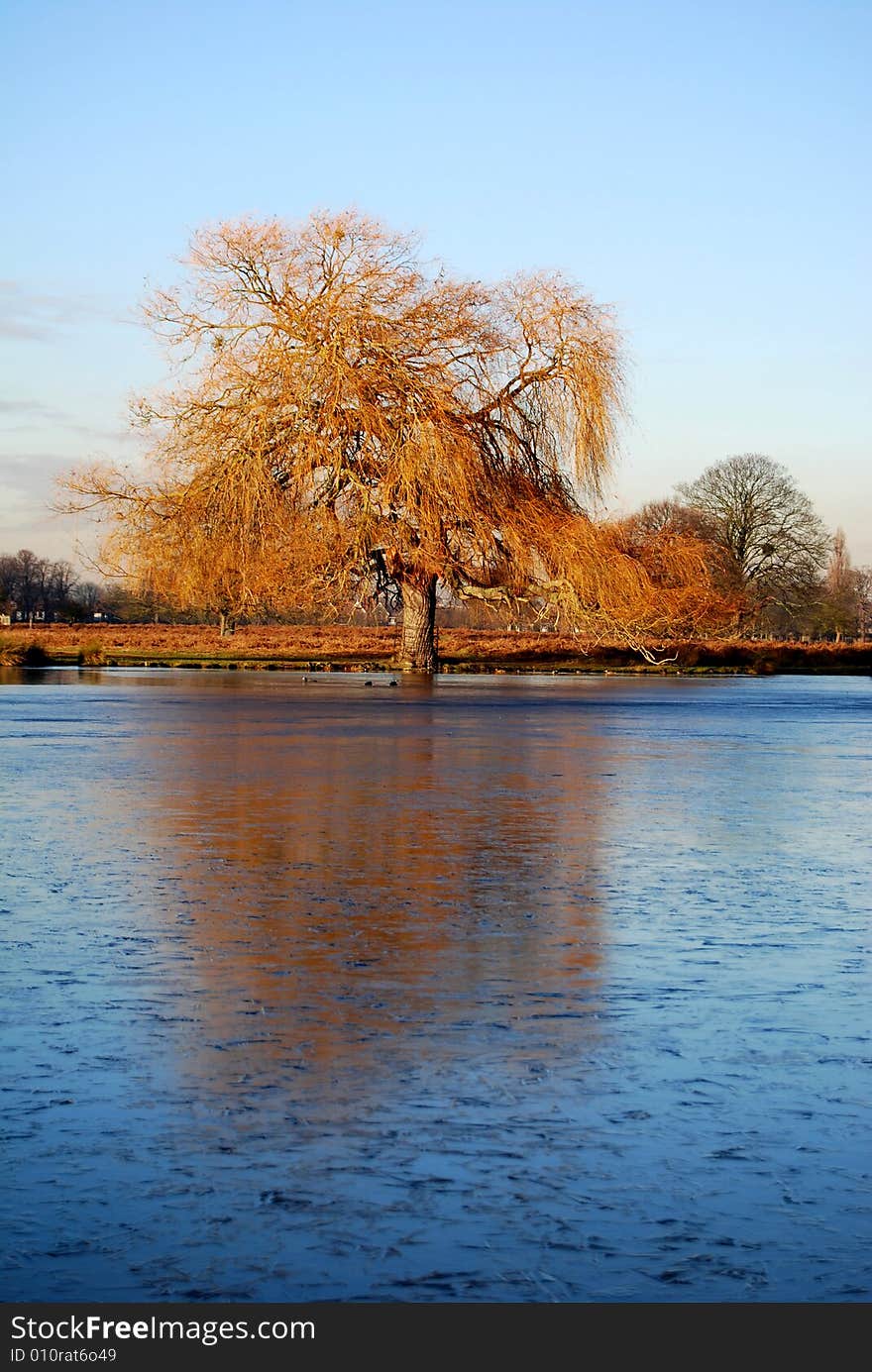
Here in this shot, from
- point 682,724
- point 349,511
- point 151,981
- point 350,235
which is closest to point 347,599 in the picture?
point 349,511

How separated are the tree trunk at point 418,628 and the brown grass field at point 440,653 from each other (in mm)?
2089

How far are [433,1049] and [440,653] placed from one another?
1923 inches

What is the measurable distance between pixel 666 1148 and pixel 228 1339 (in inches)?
57.4

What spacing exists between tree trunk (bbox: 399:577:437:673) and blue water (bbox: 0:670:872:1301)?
27771mm

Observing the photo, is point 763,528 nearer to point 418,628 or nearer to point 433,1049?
point 418,628

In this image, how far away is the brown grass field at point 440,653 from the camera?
160ft

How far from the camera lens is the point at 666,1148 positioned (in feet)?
14.0

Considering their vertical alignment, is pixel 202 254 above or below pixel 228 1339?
above

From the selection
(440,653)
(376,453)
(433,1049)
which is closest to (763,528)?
(440,653)

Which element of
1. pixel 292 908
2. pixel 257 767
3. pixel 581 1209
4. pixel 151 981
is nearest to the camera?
pixel 581 1209

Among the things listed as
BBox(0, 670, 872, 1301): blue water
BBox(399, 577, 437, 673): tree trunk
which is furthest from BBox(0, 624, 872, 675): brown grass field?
BBox(0, 670, 872, 1301): blue water

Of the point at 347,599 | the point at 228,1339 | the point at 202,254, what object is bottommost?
the point at 228,1339

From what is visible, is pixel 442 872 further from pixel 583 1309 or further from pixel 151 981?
pixel 583 1309

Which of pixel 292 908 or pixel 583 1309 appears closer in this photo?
pixel 583 1309
